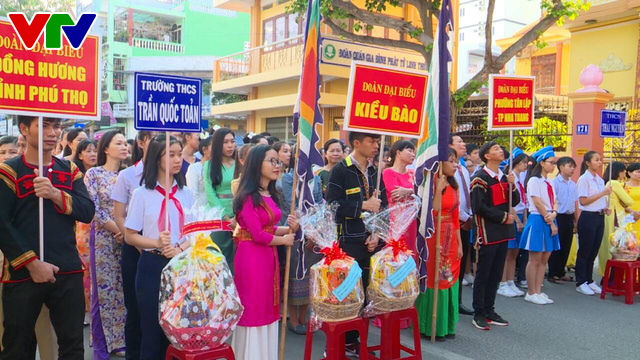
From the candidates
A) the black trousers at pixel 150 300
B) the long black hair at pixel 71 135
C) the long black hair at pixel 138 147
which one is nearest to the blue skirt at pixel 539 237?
the long black hair at pixel 138 147

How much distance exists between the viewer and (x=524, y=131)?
50.5 feet

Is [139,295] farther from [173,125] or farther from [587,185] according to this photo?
[587,185]

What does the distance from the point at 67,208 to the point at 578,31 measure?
60.4 feet

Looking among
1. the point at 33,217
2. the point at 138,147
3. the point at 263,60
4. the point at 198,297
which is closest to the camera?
the point at 198,297

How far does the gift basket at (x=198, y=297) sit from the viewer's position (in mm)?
3355

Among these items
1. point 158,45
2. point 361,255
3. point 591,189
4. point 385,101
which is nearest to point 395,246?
point 361,255

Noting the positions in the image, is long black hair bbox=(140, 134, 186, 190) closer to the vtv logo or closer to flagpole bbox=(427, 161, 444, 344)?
the vtv logo

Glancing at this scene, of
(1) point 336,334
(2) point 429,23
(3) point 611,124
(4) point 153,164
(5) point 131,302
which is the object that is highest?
(2) point 429,23

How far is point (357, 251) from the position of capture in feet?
16.0

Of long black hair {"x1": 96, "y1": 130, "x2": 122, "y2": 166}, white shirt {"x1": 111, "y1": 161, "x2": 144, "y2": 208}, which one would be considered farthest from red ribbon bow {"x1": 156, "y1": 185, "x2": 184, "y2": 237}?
long black hair {"x1": 96, "y1": 130, "x2": 122, "y2": 166}

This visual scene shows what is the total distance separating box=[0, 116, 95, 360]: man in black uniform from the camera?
3.39 m

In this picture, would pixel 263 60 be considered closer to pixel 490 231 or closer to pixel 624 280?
pixel 624 280

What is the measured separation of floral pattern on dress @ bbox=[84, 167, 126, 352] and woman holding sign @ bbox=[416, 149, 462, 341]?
2925 mm

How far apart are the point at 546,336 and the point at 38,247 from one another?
4935 mm
